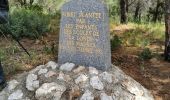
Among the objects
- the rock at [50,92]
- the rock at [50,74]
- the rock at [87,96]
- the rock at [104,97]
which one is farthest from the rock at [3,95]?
the rock at [104,97]

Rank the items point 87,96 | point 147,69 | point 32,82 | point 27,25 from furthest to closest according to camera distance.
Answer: point 27,25, point 147,69, point 32,82, point 87,96

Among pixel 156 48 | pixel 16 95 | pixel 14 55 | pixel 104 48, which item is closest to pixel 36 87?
pixel 16 95

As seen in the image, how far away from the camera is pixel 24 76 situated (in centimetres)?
668

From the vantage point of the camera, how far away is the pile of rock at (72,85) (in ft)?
19.4

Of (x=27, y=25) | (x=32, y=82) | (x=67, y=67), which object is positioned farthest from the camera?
(x=27, y=25)

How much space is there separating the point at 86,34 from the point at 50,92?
1.12m

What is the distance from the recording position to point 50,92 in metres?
5.96

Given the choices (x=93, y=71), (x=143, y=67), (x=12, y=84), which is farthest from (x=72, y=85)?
(x=143, y=67)

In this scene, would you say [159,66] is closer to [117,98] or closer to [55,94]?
[117,98]

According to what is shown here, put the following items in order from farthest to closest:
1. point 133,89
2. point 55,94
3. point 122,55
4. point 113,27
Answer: point 113,27
point 122,55
point 133,89
point 55,94

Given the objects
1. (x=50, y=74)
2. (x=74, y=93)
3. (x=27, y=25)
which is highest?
(x=27, y=25)

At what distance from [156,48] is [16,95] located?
489 centimetres

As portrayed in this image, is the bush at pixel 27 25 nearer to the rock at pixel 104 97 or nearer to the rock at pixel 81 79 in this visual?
the rock at pixel 81 79

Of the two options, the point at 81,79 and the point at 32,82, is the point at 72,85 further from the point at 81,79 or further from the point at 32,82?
the point at 32,82
